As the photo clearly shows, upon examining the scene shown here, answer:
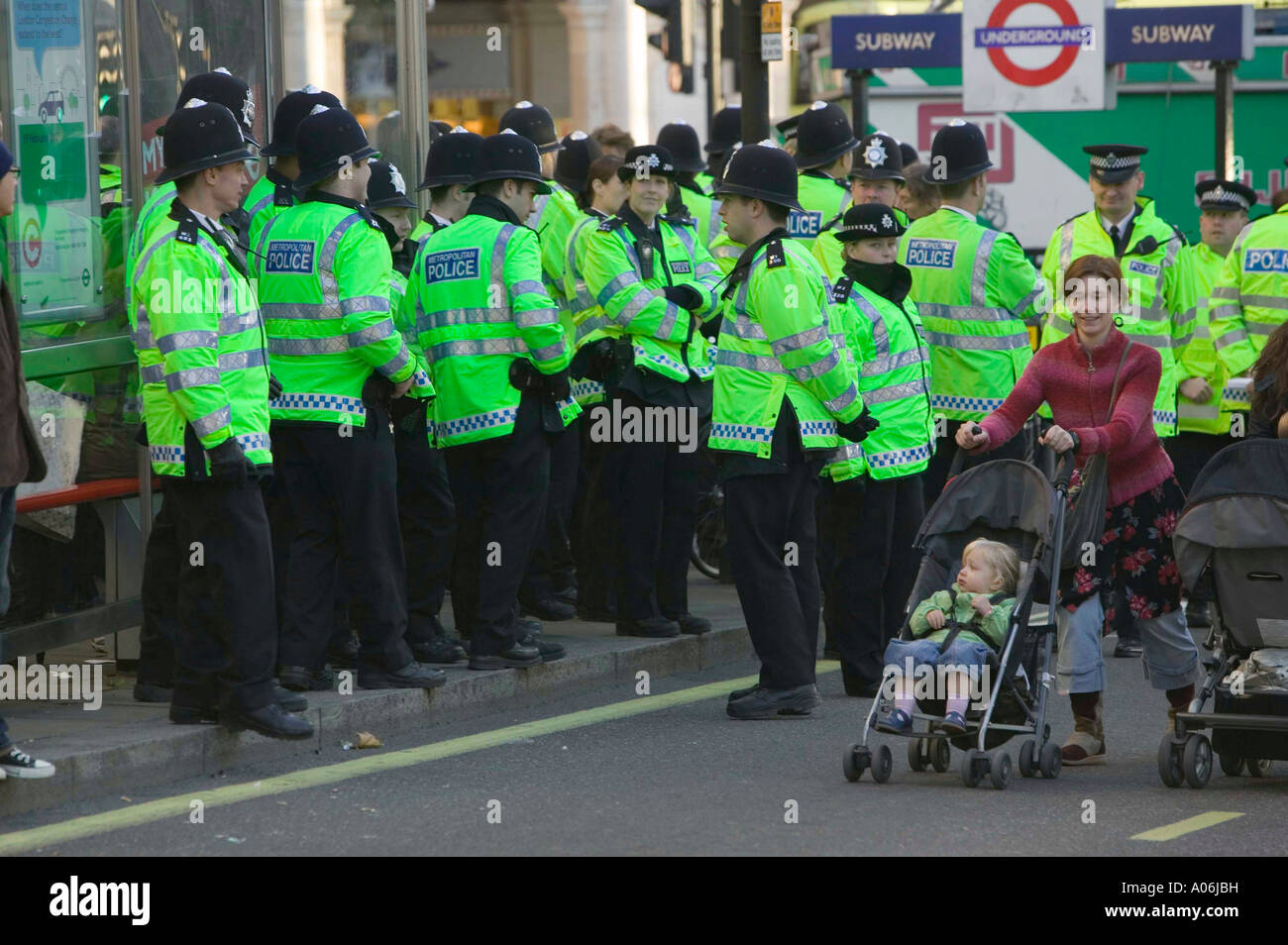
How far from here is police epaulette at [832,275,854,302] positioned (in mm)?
8875

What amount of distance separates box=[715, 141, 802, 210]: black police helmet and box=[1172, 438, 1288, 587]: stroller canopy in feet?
6.36

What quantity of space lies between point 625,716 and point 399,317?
5.81 feet

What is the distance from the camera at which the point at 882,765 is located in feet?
23.2

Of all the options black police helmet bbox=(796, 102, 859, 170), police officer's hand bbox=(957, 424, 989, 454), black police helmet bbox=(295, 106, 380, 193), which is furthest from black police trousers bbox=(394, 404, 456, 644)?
black police helmet bbox=(796, 102, 859, 170)

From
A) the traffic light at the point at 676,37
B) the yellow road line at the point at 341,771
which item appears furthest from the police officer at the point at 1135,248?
the traffic light at the point at 676,37

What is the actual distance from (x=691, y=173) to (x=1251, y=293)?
2.95m

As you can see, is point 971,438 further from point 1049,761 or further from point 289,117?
point 289,117

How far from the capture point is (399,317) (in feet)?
28.3

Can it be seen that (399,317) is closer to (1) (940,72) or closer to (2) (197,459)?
(2) (197,459)

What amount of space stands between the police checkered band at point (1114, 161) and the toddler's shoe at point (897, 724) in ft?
13.4

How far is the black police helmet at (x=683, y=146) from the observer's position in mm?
11625

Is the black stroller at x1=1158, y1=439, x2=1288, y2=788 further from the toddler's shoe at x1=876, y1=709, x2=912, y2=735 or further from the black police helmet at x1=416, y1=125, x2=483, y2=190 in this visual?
the black police helmet at x1=416, y1=125, x2=483, y2=190

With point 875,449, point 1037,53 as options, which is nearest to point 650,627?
point 875,449
